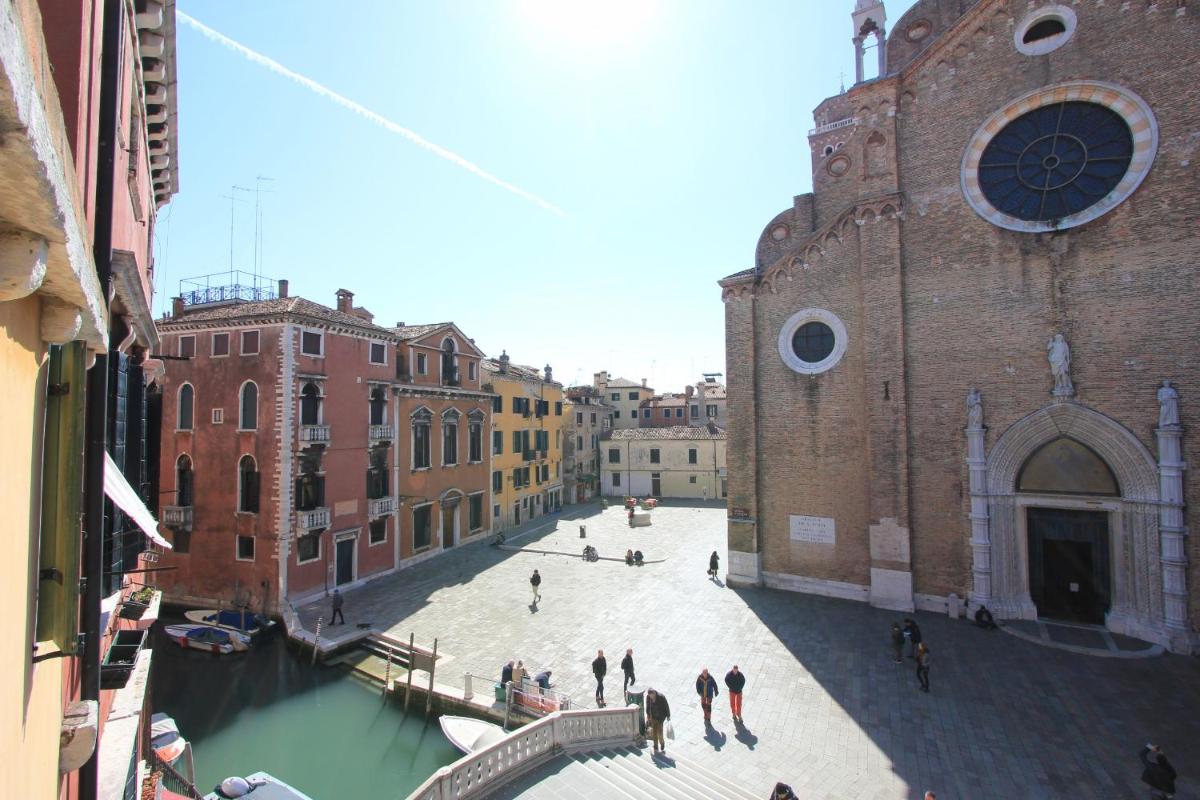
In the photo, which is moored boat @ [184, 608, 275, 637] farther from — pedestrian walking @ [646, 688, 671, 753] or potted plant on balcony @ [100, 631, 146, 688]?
pedestrian walking @ [646, 688, 671, 753]

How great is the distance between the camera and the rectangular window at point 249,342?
1839 cm

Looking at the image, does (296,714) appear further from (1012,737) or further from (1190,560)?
(1190,560)

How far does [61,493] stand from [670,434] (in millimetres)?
40099

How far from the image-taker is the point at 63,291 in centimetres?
230

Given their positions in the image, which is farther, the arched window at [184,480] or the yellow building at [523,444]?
the yellow building at [523,444]

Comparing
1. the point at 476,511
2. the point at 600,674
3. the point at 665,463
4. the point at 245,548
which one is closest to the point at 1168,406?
the point at 600,674

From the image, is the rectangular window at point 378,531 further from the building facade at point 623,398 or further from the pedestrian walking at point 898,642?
the building facade at point 623,398

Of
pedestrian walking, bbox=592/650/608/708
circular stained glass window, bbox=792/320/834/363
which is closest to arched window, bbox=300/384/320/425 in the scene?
pedestrian walking, bbox=592/650/608/708

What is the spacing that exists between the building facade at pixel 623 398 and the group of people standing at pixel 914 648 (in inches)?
1505

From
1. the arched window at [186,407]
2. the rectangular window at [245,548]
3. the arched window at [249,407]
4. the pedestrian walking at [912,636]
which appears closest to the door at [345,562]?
the rectangular window at [245,548]

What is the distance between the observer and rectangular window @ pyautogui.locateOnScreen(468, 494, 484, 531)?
90.3 ft

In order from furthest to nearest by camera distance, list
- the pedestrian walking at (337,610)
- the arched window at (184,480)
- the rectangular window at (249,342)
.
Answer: the arched window at (184,480)
the rectangular window at (249,342)
the pedestrian walking at (337,610)

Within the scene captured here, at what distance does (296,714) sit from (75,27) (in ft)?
45.5

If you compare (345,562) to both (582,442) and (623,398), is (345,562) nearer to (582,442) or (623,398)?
(582,442)
